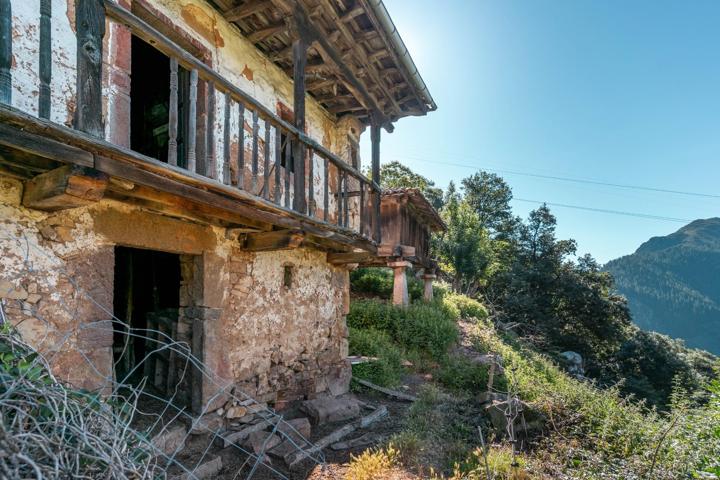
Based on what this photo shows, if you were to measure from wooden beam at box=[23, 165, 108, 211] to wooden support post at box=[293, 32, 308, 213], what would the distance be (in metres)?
2.17

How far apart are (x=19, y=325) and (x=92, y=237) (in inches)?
35.0

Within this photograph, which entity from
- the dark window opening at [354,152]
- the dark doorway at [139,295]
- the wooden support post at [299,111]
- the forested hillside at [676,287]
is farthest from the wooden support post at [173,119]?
the forested hillside at [676,287]

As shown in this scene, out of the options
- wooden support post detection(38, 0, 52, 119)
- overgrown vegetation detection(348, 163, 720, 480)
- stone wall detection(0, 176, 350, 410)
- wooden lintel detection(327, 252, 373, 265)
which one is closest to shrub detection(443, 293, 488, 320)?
overgrown vegetation detection(348, 163, 720, 480)

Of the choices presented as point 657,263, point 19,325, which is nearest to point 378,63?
point 19,325

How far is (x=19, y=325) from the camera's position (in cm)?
301

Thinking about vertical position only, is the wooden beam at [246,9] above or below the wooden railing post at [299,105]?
above

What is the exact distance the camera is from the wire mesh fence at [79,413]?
153 centimetres

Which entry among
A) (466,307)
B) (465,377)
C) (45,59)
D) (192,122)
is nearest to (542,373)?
(465,377)

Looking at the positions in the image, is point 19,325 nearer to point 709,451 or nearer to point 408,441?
point 408,441

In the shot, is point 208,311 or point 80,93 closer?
point 80,93

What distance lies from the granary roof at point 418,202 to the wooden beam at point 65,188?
9372 mm

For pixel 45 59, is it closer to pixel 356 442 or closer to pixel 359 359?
pixel 356 442

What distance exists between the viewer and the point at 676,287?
3078 inches

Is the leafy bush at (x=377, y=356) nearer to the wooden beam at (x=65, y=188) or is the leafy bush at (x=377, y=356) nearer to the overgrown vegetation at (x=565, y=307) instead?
the wooden beam at (x=65, y=188)
